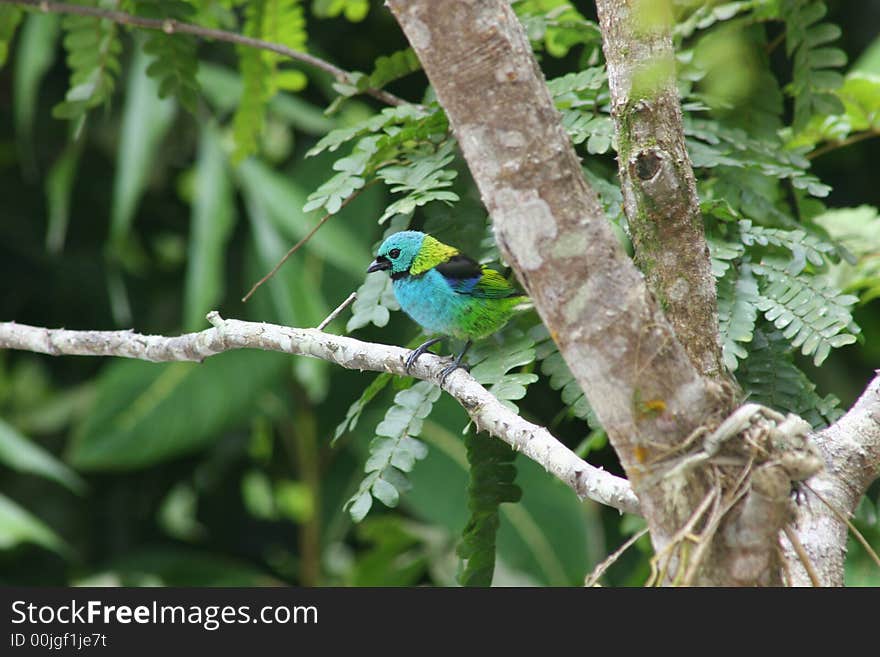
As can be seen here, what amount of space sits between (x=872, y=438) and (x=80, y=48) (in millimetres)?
2656

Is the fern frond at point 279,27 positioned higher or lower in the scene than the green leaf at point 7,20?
lower

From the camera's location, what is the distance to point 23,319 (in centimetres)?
603

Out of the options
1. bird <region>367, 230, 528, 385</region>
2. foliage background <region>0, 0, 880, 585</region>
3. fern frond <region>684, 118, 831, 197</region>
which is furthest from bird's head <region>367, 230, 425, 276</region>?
fern frond <region>684, 118, 831, 197</region>

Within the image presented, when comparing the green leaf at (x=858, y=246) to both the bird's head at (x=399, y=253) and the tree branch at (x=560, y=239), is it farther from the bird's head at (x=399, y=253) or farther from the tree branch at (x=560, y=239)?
the tree branch at (x=560, y=239)

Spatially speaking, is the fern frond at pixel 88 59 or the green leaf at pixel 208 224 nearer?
the fern frond at pixel 88 59

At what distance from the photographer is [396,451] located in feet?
7.47

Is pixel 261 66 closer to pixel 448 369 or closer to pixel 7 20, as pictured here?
pixel 7 20

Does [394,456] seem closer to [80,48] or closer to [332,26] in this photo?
[80,48]

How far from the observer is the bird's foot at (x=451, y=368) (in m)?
2.30

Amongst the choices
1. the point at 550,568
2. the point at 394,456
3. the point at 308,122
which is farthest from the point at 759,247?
the point at 308,122


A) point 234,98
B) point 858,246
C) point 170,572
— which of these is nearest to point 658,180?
point 858,246

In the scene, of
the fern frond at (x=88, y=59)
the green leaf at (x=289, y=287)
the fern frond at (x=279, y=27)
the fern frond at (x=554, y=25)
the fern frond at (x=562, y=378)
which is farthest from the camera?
the green leaf at (x=289, y=287)

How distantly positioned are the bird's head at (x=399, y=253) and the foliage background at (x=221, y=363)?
56cm

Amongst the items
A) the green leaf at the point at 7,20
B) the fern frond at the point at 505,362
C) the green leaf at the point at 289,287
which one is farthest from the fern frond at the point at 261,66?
the fern frond at the point at 505,362
